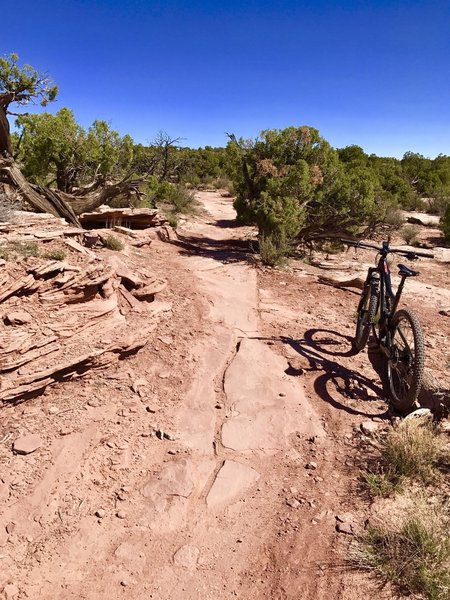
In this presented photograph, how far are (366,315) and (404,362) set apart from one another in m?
1.01

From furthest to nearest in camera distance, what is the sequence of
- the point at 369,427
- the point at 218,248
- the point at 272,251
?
the point at 218,248
the point at 272,251
the point at 369,427

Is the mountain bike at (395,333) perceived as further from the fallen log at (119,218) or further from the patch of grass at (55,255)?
the fallen log at (119,218)

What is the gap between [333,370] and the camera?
15.9 feet

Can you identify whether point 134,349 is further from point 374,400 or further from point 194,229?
point 194,229

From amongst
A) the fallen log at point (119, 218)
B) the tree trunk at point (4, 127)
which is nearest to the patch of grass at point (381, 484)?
the fallen log at point (119, 218)

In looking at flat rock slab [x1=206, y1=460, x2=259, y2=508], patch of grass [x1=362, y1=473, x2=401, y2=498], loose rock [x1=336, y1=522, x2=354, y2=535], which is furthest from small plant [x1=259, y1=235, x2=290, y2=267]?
loose rock [x1=336, y1=522, x2=354, y2=535]

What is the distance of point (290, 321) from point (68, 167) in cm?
764

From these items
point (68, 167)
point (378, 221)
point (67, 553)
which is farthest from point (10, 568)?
point (378, 221)

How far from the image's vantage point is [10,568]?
8.19 feet

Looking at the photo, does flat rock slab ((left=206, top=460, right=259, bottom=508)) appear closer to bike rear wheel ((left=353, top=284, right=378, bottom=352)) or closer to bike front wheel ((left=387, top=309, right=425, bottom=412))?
bike front wheel ((left=387, top=309, right=425, bottom=412))

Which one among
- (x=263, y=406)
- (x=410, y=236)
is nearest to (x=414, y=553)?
(x=263, y=406)

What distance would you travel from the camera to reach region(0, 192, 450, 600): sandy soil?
248 centimetres

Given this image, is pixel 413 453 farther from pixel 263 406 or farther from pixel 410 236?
pixel 410 236

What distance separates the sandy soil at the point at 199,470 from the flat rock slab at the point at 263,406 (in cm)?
2
